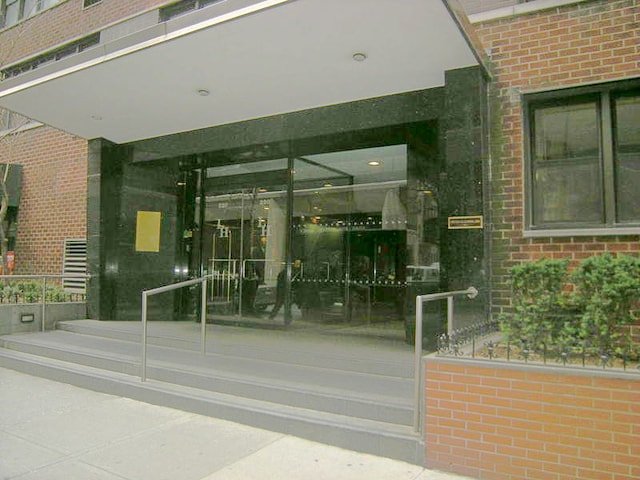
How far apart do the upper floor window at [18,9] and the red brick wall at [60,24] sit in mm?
317

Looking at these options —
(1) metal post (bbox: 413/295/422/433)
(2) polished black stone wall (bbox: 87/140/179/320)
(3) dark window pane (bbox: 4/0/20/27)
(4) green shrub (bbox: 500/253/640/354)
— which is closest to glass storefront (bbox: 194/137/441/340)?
(2) polished black stone wall (bbox: 87/140/179/320)

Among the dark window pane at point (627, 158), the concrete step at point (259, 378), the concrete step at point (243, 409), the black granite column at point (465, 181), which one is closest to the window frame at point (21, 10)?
the concrete step at point (259, 378)

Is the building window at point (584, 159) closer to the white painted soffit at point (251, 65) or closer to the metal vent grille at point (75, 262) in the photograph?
the white painted soffit at point (251, 65)

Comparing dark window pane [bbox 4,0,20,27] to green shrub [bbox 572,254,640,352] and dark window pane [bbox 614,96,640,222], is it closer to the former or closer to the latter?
dark window pane [bbox 614,96,640,222]

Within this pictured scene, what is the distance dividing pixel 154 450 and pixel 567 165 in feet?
16.6

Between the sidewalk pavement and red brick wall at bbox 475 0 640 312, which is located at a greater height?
red brick wall at bbox 475 0 640 312

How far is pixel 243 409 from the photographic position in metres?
4.64

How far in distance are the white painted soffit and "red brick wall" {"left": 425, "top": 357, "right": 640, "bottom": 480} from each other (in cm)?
324

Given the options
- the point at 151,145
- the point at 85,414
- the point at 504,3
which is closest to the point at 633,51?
the point at 504,3

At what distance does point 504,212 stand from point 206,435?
3929 mm

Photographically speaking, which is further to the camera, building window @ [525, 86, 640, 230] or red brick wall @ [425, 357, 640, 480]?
building window @ [525, 86, 640, 230]

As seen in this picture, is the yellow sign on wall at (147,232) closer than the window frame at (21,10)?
Yes

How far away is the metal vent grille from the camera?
9.95 meters

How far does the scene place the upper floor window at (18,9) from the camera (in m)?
11.5
